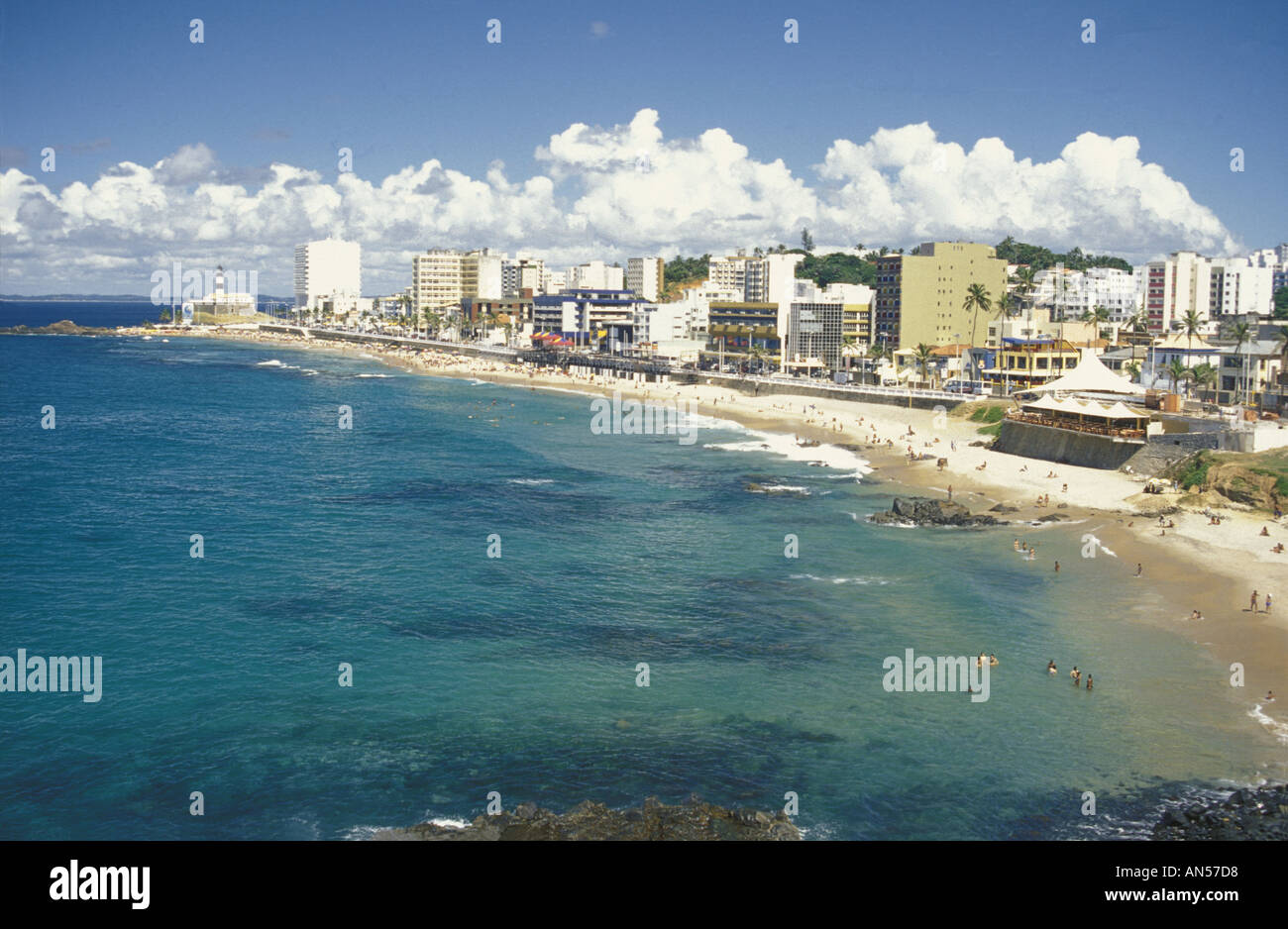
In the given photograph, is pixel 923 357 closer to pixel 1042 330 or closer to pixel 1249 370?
pixel 1042 330

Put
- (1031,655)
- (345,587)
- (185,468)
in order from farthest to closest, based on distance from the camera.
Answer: (185,468), (345,587), (1031,655)

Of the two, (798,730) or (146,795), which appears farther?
(798,730)

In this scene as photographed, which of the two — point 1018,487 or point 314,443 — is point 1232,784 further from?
point 314,443

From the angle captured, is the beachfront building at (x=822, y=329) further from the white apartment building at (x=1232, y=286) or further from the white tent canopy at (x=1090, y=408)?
the white apartment building at (x=1232, y=286)

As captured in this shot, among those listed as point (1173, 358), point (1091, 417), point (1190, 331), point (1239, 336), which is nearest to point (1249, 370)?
point (1239, 336)

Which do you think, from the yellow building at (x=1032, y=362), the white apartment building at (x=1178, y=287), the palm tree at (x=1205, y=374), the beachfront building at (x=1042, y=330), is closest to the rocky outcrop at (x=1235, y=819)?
the palm tree at (x=1205, y=374)

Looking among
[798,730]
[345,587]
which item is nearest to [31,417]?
[345,587]
